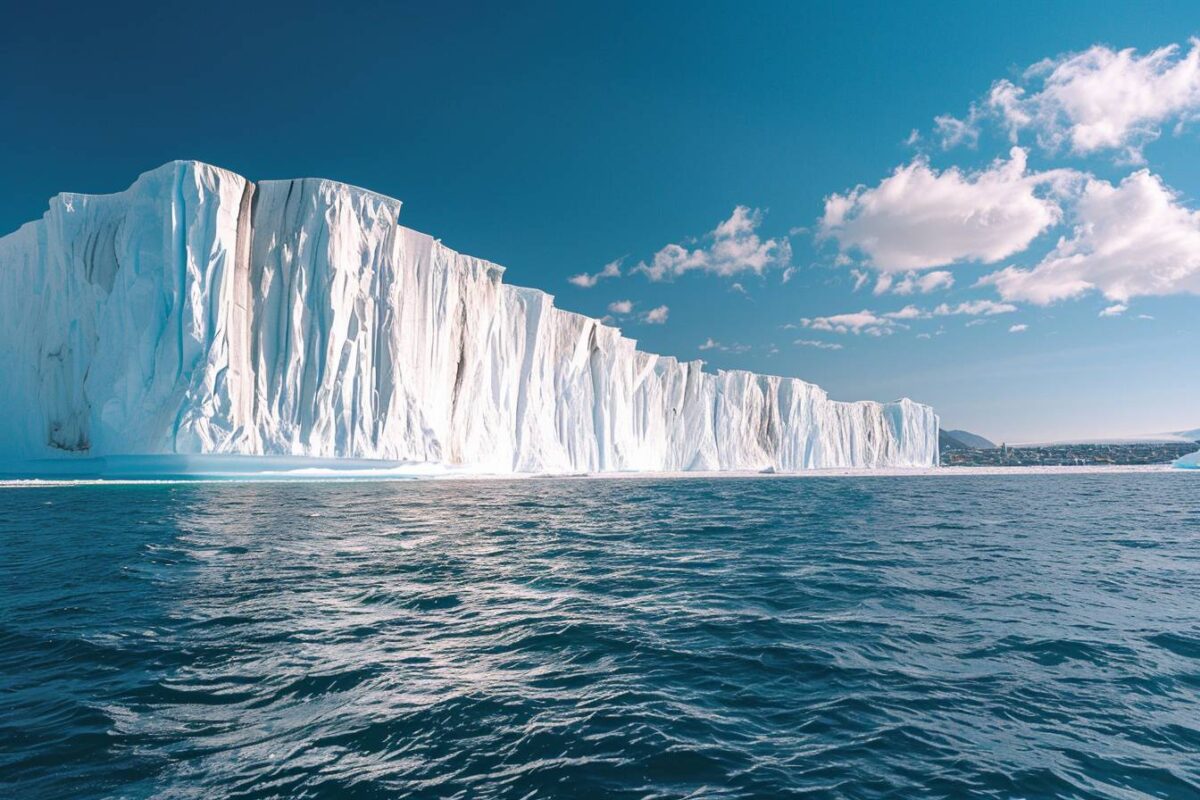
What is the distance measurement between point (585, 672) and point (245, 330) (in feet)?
103

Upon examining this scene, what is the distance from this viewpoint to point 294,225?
106 feet

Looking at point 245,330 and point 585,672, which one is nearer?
point 585,672

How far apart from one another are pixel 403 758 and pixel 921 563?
958 centimetres

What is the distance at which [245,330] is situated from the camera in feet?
101

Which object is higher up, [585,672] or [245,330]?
[245,330]

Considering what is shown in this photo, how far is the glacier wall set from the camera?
2856 centimetres

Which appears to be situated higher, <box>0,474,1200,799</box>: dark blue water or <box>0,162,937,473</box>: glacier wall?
<box>0,162,937,473</box>: glacier wall

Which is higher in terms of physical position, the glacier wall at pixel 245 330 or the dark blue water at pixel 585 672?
the glacier wall at pixel 245 330

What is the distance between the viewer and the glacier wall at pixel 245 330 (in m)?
28.6

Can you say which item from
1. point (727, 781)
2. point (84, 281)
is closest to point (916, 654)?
point (727, 781)

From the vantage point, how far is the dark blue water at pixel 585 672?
3523mm

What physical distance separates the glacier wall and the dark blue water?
64.8 ft

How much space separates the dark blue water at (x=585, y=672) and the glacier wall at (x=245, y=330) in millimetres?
19747

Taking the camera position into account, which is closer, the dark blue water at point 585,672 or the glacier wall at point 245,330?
the dark blue water at point 585,672
